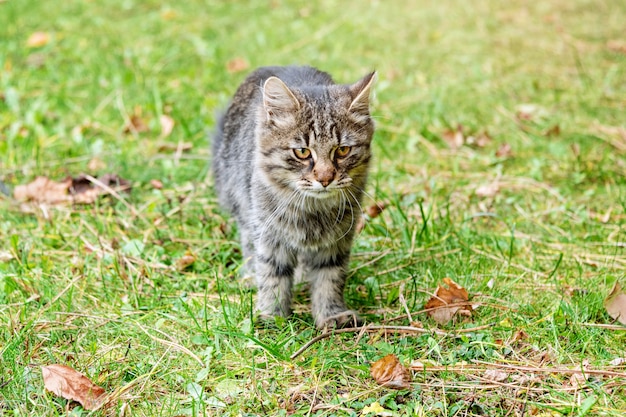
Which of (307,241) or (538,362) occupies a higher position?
(307,241)

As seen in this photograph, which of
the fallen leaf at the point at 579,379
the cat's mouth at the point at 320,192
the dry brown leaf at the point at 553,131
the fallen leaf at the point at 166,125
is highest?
the cat's mouth at the point at 320,192

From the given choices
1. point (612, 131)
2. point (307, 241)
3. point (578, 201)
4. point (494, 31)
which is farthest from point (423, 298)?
point (494, 31)

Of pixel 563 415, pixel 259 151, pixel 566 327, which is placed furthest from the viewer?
pixel 259 151

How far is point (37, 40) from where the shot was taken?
6.76 meters

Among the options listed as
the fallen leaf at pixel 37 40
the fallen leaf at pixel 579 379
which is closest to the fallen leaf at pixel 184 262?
the fallen leaf at pixel 579 379

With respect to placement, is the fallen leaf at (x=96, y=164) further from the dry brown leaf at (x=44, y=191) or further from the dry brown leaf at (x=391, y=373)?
the dry brown leaf at (x=391, y=373)

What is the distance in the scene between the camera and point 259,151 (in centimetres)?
341

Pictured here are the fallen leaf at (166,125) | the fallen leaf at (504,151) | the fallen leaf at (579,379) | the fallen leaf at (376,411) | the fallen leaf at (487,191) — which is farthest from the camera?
the fallen leaf at (166,125)

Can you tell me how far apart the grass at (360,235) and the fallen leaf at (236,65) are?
119mm

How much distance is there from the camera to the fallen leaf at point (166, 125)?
5309mm

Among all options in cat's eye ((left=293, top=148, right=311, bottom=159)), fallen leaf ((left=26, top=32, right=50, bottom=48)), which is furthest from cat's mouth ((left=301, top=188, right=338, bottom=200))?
fallen leaf ((left=26, top=32, right=50, bottom=48))

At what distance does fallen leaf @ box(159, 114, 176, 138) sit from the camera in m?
5.31

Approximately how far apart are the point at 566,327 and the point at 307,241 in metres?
1.22

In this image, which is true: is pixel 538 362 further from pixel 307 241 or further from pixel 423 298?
pixel 307 241
